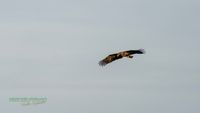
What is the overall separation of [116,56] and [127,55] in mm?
1839

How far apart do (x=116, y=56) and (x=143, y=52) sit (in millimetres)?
4617

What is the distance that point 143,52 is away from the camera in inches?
3575

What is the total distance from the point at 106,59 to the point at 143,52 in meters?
6.23

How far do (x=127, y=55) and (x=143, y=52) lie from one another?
9.28 ft

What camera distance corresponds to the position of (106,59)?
296 feet

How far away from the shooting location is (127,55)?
301ft

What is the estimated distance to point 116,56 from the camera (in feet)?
302
